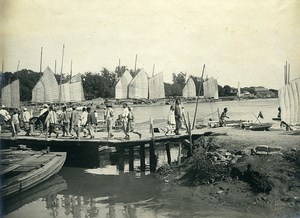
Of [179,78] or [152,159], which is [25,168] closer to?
[152,159]

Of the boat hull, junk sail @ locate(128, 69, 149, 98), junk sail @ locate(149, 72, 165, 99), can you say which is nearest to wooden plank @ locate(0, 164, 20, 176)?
the boat hull

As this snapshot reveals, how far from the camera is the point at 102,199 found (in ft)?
37.0

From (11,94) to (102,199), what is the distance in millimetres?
4555

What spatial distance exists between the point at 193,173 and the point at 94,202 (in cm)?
312

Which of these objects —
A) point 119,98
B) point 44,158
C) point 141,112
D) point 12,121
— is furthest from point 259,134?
point 141,112

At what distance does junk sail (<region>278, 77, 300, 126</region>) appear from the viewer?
1077cm

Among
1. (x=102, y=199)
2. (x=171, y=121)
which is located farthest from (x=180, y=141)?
(x=102, y=199)

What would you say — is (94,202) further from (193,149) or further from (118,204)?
(193,149)

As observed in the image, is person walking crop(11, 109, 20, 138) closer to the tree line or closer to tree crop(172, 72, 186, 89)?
the tree line

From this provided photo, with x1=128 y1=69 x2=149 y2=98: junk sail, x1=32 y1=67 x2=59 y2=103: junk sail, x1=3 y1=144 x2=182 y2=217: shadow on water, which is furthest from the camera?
x1=128 y1=69 x2=149 y2=98: junk sail

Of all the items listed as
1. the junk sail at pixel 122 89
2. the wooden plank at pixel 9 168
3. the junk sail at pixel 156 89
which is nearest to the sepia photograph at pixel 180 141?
the wooden plank at pixel 9 168

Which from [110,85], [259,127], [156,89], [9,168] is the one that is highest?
[110,85]

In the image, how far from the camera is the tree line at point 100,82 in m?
12.3

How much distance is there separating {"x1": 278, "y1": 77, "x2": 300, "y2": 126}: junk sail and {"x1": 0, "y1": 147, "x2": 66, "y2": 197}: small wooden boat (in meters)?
7.81
